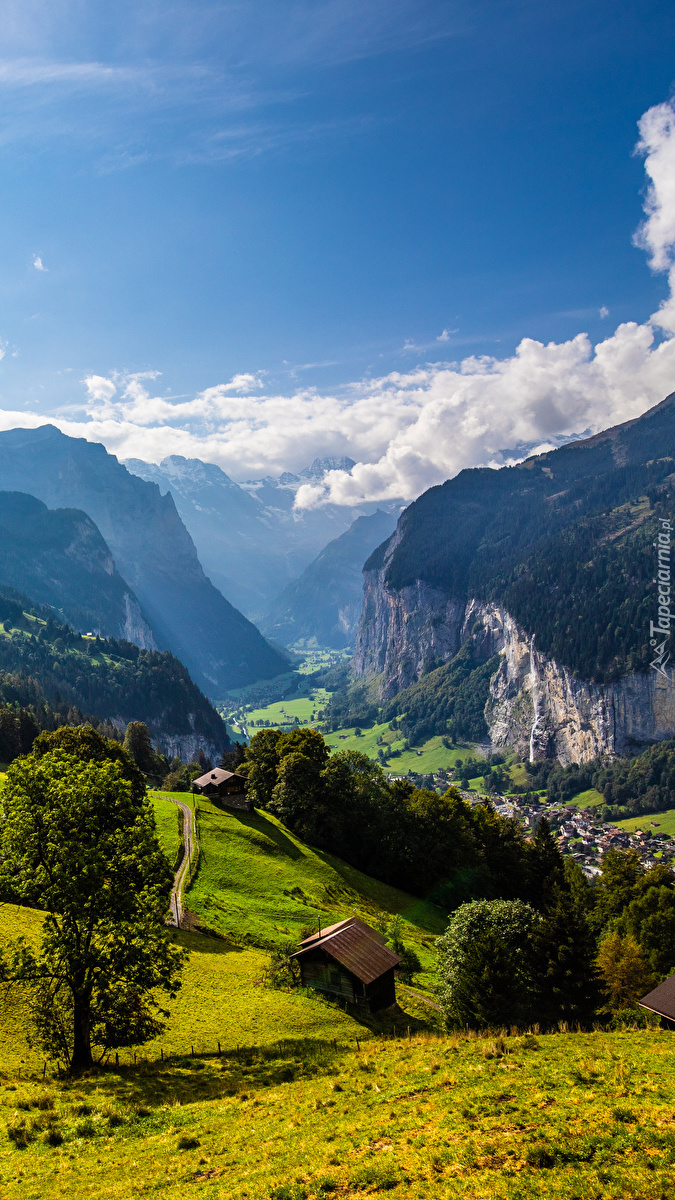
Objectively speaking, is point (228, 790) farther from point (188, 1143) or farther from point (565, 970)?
point (188, 1143)

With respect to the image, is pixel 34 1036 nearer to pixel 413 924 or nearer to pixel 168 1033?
pixel 168 1033

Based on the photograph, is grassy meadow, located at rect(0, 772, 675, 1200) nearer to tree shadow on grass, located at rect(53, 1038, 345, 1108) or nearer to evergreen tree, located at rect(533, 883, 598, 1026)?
tree shadow on grass, located at rect(53, 1038, 345, 1108)

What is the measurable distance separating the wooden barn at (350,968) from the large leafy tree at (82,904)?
1494cm

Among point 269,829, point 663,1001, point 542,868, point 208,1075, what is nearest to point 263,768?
point 269,829

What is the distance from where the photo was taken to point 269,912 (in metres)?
55.6

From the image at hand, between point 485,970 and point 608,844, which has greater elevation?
point 485,970

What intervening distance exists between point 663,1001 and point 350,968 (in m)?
20.2

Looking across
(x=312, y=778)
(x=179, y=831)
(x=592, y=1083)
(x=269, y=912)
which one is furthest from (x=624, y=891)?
(x=592, y=1083)

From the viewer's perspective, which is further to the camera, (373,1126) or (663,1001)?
(663,1001)

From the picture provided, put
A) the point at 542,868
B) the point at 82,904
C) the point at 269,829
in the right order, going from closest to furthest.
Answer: the point at 82,904 → the point at 269,829 → the point at 542,868

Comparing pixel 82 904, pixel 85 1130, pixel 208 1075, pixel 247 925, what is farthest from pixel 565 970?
pixel 85 1130

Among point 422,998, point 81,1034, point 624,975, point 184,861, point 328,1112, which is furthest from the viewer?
point 184,861

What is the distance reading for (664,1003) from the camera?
3862cm

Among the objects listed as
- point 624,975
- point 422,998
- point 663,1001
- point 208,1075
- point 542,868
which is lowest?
point 542,868
